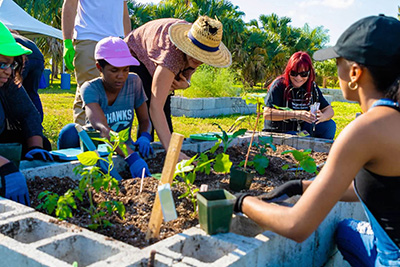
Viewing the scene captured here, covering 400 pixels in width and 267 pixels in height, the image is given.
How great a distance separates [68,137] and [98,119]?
1.68 feet

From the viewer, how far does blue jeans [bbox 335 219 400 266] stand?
1.70m

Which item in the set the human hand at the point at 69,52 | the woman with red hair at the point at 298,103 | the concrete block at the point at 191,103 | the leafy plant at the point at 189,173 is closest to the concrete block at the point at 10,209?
the leafy plant at the point at 189,173

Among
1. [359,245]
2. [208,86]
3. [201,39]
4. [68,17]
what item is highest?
[68,17]

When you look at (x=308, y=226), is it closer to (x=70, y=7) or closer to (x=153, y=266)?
(x=153, y=266)

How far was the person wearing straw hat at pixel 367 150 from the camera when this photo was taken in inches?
54.6

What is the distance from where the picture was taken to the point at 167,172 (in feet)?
5.46

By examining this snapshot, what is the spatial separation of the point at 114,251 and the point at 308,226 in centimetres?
70

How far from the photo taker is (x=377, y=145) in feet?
4.54

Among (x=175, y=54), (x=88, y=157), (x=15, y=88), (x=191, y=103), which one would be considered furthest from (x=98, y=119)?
(x=191, y=103)

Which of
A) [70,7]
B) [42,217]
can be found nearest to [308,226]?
[42,217]

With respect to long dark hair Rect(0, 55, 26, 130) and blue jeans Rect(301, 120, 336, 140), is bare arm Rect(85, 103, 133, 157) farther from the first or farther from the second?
blue jeans Rect(301, 120, 336, 140)

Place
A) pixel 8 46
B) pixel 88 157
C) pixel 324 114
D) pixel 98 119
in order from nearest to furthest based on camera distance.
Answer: pixel 88 157
pixel 8 46
pixel 98 119
pixel 324 114

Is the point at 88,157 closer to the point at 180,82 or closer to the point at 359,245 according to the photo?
the point at 359,245

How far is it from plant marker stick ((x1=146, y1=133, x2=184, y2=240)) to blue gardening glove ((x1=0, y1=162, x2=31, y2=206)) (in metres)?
0.74
